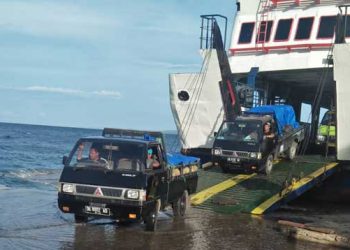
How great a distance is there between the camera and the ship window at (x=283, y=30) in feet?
68.2

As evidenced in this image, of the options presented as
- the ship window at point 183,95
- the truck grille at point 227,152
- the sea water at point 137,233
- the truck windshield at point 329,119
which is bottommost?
the sea water at point 137,233

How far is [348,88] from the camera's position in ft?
55.0

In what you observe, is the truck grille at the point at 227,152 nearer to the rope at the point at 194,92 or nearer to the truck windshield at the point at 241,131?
the truck windshield at the point at 241,131

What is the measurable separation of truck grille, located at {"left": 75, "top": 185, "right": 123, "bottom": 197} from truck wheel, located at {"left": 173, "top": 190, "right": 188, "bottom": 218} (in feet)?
8.03

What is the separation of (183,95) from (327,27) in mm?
5846

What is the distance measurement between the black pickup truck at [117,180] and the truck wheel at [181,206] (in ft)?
2.50

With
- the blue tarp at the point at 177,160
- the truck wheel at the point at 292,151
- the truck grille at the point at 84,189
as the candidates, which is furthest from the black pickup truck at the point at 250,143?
the truck grille at the point at 84,189

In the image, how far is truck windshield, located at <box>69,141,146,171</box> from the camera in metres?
9.36

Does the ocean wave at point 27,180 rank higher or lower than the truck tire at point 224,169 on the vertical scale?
lower

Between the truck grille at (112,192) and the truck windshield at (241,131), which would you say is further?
the truck windshield at (241,131)

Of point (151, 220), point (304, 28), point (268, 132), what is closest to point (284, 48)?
point (304, 28)

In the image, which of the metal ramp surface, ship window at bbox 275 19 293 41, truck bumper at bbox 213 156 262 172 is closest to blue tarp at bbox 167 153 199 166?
the metal ramp surface

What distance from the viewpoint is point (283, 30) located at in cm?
2086

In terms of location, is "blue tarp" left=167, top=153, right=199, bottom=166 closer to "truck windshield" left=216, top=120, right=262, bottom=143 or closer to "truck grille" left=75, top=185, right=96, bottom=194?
"truck grille" left=75, top=185, right=96, bottom=194
